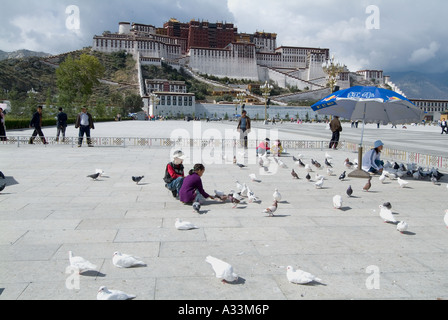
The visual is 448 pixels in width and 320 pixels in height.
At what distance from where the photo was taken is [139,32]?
93875 millimetres

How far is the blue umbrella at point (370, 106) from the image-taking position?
7.56 meters

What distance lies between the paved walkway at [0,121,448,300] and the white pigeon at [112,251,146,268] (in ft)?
0.21

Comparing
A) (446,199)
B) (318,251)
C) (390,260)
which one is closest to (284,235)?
(318,251)

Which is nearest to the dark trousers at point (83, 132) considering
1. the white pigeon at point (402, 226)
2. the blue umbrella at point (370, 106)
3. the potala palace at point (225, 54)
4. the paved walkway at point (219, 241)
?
the paved walkway at point (219, 241)

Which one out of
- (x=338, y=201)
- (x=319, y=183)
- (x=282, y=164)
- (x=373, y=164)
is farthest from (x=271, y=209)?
(x=373, y=164)

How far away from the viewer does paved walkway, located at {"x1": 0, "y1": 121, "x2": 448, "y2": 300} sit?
2.86 metres

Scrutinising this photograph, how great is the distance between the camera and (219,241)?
12.7 feet

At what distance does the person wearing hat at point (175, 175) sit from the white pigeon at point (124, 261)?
245 centimetres

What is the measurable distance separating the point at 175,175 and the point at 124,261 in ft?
8.99

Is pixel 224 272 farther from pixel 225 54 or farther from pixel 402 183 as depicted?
pixel 225 54

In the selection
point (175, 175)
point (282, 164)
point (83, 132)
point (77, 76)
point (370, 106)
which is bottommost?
point (282, 164)

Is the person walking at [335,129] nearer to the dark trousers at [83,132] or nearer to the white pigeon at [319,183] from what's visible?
the white pigeon at [319,183]

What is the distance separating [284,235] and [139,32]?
320ft
